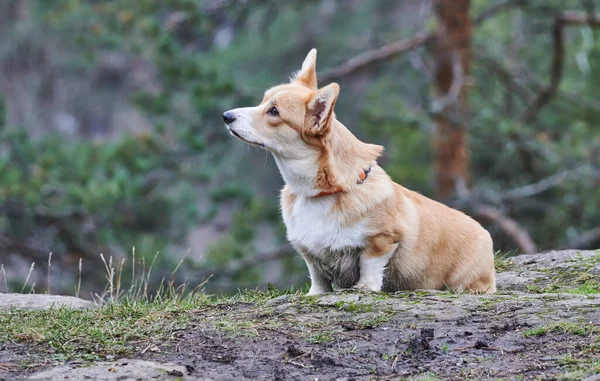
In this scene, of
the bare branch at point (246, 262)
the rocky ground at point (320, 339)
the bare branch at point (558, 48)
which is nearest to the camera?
the rocky ground at point (320, 339)

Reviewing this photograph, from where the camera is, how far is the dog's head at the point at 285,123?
5.95 metres

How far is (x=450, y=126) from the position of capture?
15.0 metres

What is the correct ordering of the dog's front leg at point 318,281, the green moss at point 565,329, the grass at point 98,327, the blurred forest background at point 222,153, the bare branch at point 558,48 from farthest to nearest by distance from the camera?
the bare branch at point 558,48
the blurred forest background at point 222,153
the dog's front leg at point 318,281
the green moss at point 565,329
the grass at point 98,327

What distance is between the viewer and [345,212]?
19.0 ft

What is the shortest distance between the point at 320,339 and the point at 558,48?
12423mm

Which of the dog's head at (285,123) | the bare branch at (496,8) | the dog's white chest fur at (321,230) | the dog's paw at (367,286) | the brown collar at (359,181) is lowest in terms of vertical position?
the dog's paw at (367,286)

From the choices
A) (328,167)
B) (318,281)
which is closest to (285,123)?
(328,167)

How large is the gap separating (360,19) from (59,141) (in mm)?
17568

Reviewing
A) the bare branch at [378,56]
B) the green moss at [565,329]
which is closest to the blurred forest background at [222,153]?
the bare branch at [378,56]

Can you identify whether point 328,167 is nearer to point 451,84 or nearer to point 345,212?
point 345,212

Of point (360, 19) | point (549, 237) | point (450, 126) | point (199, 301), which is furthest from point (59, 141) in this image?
point (360, 19)

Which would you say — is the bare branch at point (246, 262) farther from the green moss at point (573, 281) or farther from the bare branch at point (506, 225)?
the green moss at point (573, 281)

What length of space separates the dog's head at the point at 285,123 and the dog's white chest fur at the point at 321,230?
Result: 0.37 meters

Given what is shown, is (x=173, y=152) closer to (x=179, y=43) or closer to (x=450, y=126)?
(x=179, y=43)
